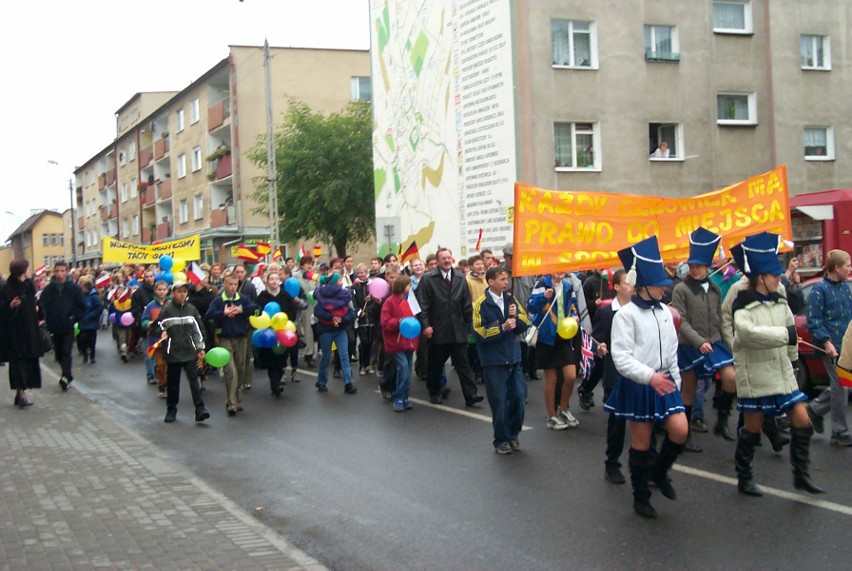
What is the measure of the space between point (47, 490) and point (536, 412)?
17.7 feet

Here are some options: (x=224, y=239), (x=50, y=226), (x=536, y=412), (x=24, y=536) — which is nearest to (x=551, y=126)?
(x=536, y=412)

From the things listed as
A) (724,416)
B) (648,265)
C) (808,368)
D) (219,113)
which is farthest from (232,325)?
(219,113)

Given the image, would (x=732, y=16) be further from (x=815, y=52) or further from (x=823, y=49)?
(x=823, y=49)

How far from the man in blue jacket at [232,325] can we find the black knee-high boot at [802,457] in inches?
267

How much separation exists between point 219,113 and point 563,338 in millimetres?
41176

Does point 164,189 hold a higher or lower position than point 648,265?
higher

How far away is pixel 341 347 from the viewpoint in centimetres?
1307

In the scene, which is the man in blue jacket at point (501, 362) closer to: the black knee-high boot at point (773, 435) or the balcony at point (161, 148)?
the black knee-high boot at point (773, 435)

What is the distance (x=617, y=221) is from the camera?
1005cm

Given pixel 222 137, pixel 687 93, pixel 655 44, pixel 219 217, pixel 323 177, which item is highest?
pixel 222 137

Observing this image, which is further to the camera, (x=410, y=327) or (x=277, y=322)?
(x=277, y=322)

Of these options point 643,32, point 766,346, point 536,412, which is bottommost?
point 536,412

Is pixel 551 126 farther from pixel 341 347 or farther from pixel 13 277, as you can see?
pixel 13 277

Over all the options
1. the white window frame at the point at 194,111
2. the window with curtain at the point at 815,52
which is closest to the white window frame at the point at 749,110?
the window with curtain at the point at 815,52
